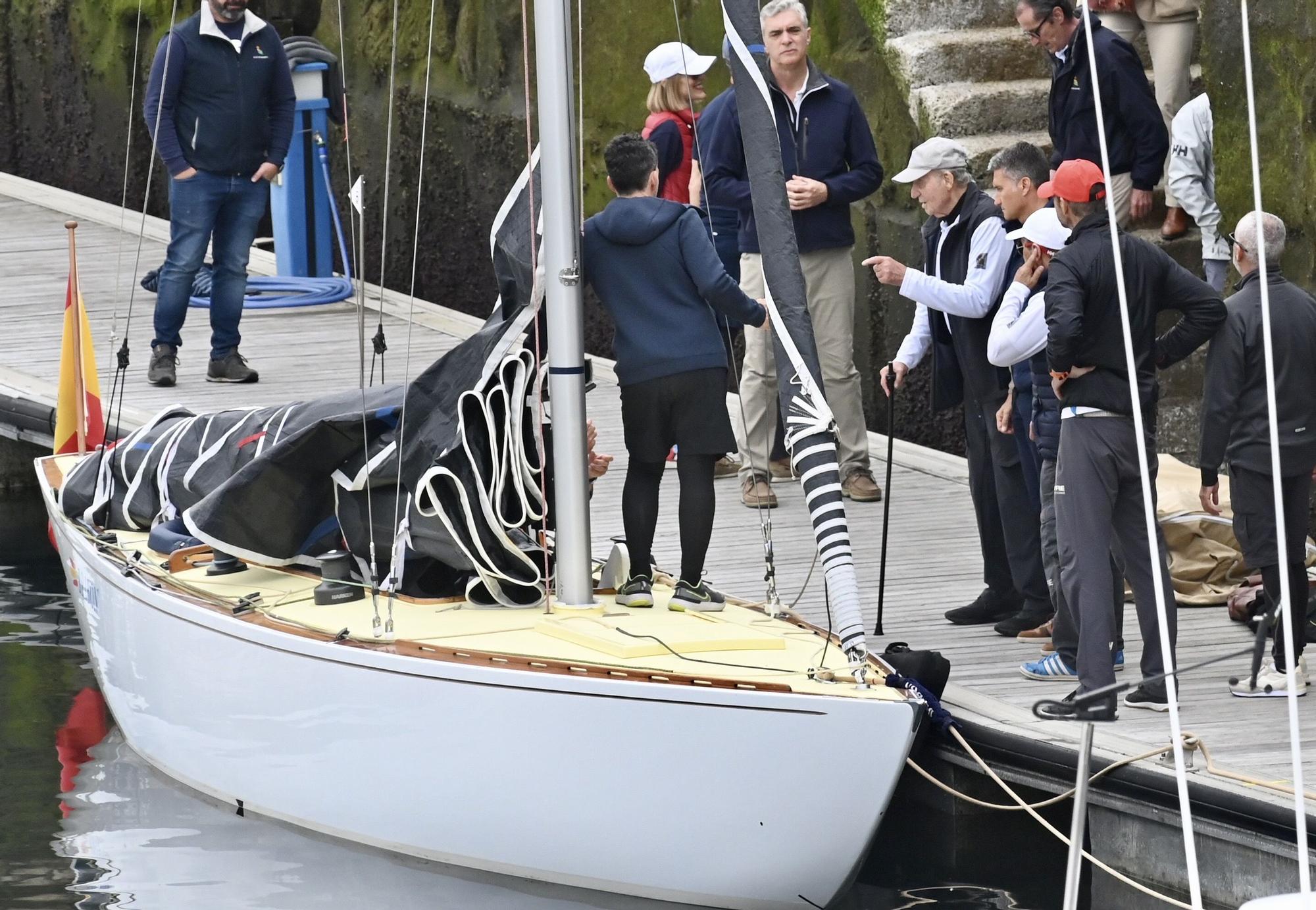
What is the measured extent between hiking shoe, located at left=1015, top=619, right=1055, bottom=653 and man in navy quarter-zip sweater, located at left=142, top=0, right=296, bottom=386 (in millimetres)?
4473

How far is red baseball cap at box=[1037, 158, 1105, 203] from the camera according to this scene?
5.19m

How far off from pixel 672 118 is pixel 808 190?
872mm

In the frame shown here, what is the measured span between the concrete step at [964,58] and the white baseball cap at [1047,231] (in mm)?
4770

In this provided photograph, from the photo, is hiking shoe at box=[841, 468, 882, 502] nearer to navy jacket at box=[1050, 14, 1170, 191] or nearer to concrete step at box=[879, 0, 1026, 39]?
navy jacket at box=[1050, 14, 1170, 191]

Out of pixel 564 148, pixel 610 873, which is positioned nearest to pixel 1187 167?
pixel 564 148

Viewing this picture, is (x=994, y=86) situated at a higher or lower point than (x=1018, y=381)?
higher

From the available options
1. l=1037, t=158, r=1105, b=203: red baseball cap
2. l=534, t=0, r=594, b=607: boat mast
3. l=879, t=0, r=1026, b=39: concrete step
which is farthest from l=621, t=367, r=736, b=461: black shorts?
l=879, t=0, r=1026, b=39: concrete step

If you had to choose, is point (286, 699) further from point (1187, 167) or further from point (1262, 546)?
point (1187, 167)

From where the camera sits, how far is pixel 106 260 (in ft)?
41.1

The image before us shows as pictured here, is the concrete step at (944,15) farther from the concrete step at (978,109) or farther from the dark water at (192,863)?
the dark water at (192,863)

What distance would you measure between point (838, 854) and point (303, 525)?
2.02 metres

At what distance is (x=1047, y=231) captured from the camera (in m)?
5.62

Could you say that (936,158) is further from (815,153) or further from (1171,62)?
(1171,62)

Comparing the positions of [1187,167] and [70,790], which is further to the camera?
[1187,167]
